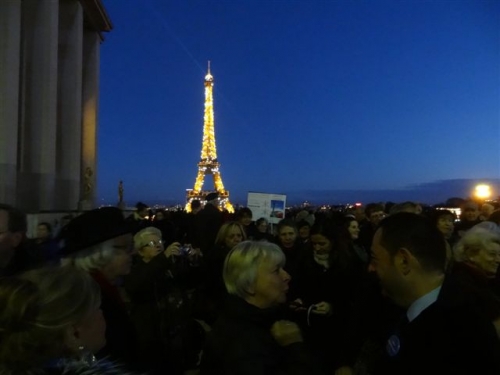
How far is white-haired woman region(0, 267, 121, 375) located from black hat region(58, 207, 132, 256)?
125 cm

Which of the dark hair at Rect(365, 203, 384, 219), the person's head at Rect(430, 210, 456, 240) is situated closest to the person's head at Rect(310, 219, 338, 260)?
the person's head at Rect(430, 210, 456, 240)

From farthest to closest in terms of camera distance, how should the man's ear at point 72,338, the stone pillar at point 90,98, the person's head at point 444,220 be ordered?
the stone pillar at point 90,98
the person's head at point 444,220
the man's ear at point 72,338

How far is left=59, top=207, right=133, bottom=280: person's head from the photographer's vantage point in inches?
129

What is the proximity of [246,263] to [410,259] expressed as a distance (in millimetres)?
994

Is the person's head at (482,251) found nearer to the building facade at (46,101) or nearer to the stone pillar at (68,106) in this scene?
the building facade at (46,101)

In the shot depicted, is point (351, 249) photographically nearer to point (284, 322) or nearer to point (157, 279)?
point (157, 279)

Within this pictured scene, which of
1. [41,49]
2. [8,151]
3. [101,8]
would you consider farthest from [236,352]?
[101,8]

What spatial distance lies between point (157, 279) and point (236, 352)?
87.8 inches

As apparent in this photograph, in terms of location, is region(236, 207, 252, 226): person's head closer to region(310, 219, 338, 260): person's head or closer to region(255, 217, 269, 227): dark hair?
region(255, 217, 269, 227): dark hair

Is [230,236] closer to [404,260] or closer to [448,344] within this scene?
[404,260]

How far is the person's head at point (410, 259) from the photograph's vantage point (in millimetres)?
2658

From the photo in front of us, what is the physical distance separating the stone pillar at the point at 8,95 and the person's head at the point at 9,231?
59.9 ft

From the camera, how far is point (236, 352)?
9.28 ft

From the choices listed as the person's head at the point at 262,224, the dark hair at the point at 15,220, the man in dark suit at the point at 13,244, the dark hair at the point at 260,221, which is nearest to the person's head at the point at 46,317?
the man in dark suit at the point at 13,244
